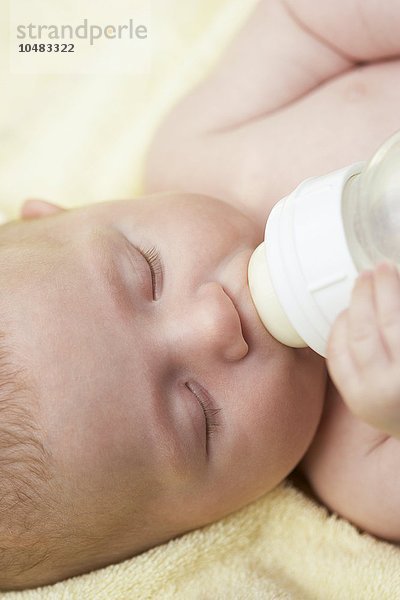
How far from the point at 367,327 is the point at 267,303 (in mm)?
295

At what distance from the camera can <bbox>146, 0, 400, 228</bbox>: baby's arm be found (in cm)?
173

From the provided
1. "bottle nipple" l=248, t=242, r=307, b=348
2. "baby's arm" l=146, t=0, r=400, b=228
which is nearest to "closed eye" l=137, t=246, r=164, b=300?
"bottle nipple" l=248, t=242, r=307, b=348

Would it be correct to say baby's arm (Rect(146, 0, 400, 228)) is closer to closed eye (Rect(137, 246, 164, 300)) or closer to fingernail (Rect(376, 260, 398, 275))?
closed eye (Rect(137, 246, 164, 300))

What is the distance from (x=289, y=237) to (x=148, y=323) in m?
0.33

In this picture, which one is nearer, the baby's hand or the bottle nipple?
the baby's hand

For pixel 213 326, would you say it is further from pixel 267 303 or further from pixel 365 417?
pixel 365 417

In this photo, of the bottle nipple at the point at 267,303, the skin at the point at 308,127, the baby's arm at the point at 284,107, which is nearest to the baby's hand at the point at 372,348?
the bottle nipple at the point at 267,303

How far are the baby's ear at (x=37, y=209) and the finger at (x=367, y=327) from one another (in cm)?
96

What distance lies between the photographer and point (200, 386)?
56.6 inches

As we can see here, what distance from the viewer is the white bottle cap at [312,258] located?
3.81ft

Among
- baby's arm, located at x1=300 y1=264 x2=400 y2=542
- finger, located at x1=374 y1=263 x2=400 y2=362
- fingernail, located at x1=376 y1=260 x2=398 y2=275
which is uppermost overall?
fingernail, located at x1=376 y1=260 x2=398 y2=275

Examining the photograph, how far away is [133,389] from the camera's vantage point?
1385mm

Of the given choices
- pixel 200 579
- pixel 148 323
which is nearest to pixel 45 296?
pixel 148 323

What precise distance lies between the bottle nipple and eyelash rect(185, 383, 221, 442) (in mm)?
173
